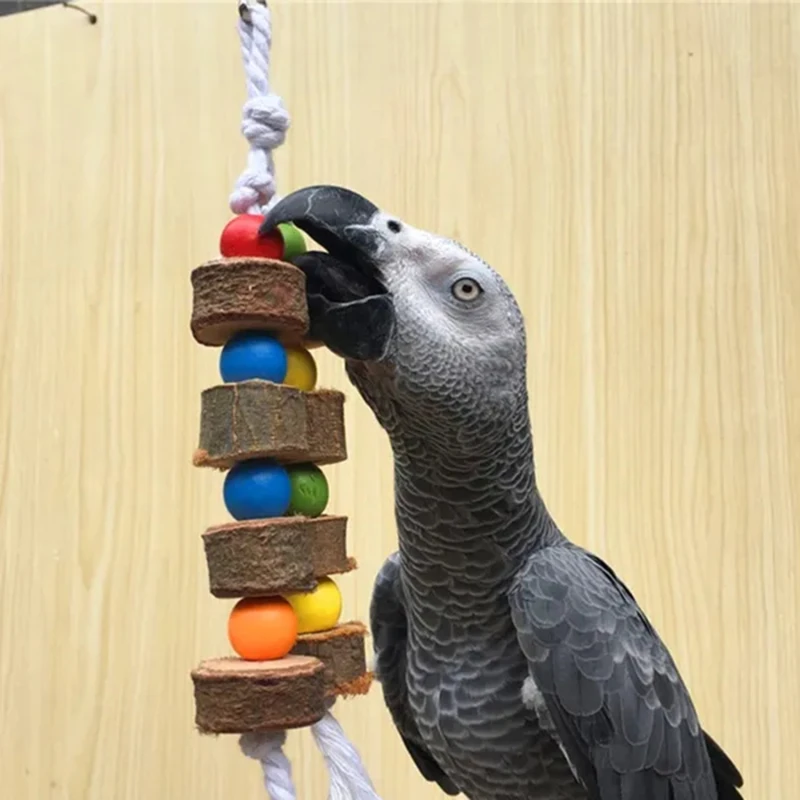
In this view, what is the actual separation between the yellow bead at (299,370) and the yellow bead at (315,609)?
13cm

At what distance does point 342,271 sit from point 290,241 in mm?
40

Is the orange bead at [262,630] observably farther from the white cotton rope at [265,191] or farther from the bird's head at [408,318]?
the bird's head at [408,318]

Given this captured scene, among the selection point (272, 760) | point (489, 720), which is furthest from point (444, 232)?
point (272, 760)

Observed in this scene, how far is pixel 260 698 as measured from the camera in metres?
0.47

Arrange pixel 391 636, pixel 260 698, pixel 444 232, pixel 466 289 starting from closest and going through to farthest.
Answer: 1. pixel 260 698
2. pixel 466 289
3. pixel 391 636
4. pixel 444 232

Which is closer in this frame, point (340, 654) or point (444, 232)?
point (340, 654)

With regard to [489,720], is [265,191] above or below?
above

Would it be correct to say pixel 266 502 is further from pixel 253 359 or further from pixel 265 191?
pixel 265 191

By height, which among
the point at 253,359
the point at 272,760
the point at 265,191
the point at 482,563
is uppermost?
the point at 265,191

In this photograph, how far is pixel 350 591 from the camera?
3.39ft

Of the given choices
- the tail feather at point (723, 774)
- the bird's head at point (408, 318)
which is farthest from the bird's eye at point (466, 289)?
the tail feather at point (723, 774)

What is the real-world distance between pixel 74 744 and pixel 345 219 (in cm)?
82

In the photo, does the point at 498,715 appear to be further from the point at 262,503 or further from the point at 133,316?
the point at 133,316

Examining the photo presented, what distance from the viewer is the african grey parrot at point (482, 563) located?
542 millimetres
